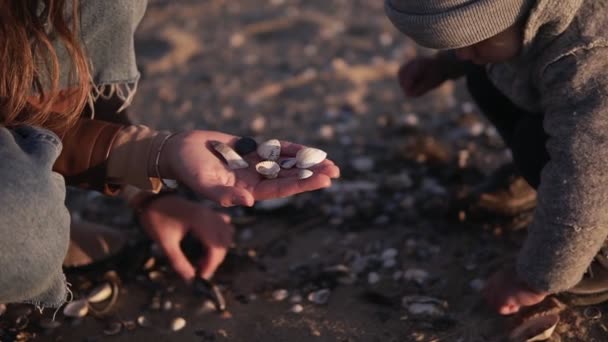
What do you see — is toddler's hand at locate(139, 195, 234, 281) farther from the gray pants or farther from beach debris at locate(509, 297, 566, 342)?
beach debris at locate(509, 297, 566, 342)

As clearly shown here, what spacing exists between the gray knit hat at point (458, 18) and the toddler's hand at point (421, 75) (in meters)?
0.60

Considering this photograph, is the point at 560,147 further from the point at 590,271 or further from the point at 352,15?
the point at 352,15

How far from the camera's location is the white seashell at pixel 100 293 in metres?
2.26

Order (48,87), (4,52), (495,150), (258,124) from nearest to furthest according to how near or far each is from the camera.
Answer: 1. (4,52)
2. (48,87)
3. (495,150)
4. (258,124)

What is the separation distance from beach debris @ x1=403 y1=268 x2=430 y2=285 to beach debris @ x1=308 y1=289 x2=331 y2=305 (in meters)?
0.24

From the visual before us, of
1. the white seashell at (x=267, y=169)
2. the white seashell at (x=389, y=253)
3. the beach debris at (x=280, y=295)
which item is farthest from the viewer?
the white seashell at (x=389, y=253)

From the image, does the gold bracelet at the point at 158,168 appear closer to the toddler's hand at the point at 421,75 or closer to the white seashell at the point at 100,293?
the white seashell at the point at 100,293

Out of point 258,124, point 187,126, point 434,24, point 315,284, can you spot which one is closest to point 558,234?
point 434,24

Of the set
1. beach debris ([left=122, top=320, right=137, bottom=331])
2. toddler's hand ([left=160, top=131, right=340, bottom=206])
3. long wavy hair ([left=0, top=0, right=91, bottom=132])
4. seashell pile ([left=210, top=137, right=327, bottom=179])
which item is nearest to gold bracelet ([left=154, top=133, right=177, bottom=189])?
toddler's hand ([left=160, top=131, right=340, bottom=206])

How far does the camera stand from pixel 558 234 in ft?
6.10

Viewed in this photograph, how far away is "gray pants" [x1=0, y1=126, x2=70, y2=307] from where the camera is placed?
1673 mm

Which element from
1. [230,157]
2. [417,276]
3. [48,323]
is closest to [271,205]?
[417,276]

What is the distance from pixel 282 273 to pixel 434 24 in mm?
932

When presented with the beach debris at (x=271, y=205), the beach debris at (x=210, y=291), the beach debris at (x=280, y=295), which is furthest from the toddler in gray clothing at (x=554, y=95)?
the beach debris at (x=271, y=205)
